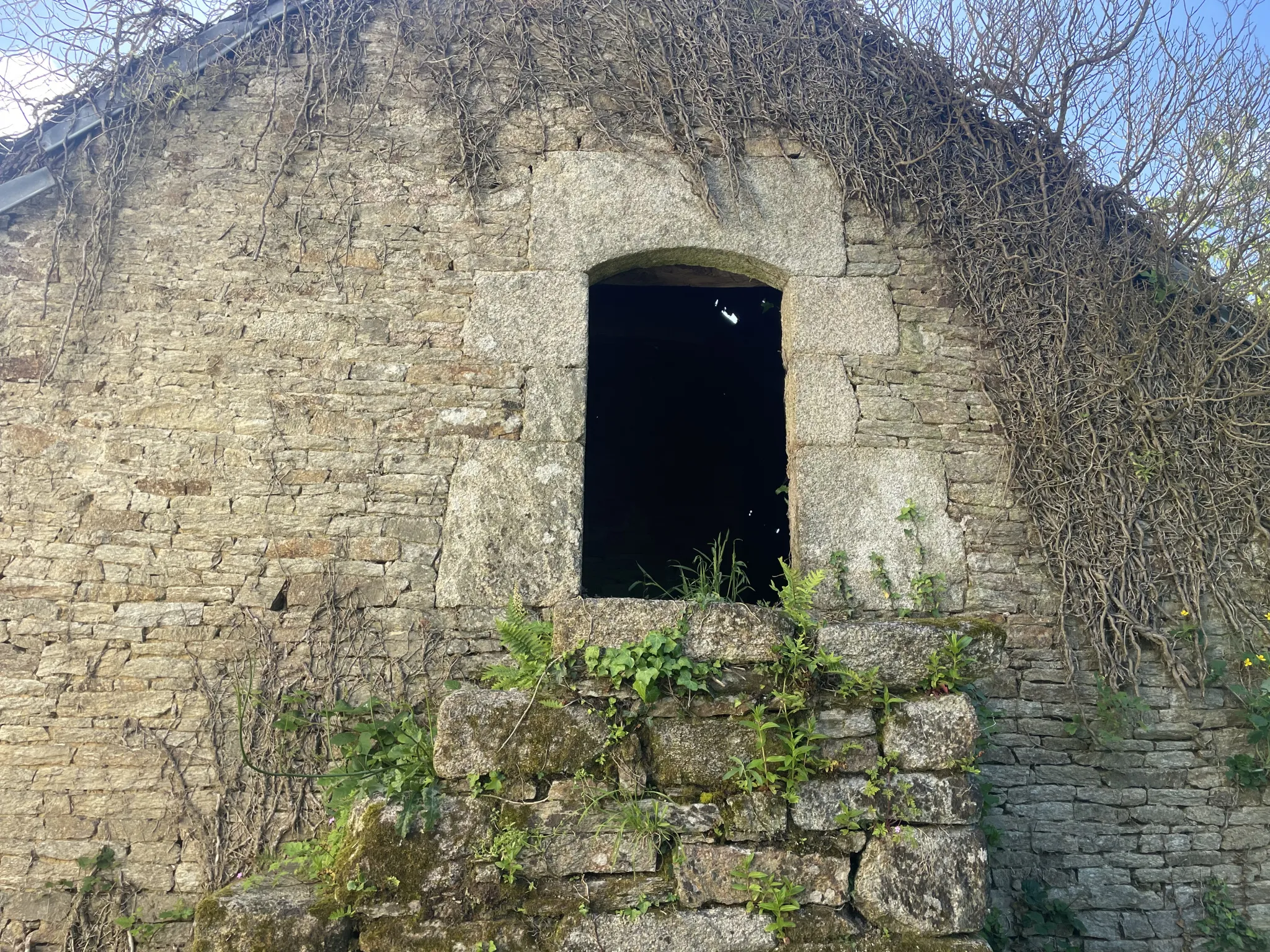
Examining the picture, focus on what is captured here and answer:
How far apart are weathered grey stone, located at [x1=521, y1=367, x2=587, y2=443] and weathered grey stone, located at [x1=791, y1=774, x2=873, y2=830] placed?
1.96m

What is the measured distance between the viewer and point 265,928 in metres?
2.41

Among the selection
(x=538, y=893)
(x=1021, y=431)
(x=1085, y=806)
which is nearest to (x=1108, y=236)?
(x=1021, y=431)

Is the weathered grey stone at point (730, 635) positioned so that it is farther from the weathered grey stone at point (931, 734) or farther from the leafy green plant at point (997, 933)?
the leafy green plant at point (997, 933)

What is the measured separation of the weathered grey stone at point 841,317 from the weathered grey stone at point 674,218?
99 millimetres

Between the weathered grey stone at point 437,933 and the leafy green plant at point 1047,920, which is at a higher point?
the weathered grey stone at point 437,933

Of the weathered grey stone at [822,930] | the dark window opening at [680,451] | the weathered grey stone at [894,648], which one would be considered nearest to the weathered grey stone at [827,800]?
the weathered grey stone at [822,930]

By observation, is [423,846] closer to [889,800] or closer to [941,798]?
[889,800]

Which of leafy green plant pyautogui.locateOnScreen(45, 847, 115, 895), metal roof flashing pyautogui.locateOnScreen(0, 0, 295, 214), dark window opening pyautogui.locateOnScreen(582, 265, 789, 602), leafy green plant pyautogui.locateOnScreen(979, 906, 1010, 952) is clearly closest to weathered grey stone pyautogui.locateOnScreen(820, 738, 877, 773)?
leafy green plant pyautogui.locateOnScreen(979, 906, 1010, 952)

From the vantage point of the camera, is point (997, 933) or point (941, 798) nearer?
point (941, 798)

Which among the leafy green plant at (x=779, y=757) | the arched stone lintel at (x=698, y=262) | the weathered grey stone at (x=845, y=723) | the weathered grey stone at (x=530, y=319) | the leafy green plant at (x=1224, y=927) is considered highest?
the arched stone lintel at (x=698, y=262)

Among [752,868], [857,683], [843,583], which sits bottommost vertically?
[752,868]

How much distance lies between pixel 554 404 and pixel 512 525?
0.61 meters

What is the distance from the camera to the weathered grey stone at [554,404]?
399cm

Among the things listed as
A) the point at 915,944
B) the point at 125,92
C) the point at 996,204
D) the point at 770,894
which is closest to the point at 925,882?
the point at 915,944
